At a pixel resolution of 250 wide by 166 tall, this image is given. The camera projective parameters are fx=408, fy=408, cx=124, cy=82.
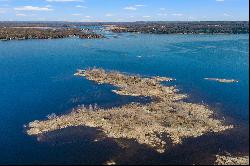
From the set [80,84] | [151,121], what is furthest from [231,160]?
[80,84]

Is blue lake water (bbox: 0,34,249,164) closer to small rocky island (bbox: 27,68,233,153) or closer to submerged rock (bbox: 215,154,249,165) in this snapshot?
small rocky island (bbox: 27,68,233,153)

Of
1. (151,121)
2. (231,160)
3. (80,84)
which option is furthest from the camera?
(80,84)

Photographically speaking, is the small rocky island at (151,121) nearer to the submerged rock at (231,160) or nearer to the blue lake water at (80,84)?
the blue lake water at (80,84)

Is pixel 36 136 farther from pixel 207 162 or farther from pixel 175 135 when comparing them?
pixel 207 162

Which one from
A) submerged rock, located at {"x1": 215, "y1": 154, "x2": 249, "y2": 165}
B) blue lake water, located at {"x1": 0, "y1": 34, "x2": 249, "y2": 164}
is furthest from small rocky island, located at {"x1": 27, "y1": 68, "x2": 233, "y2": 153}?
A: submerged rock, located at {"x1": 215, "y1": 154, "x2": 249, "y2": 165}

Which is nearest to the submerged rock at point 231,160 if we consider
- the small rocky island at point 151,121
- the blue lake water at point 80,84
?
the small rocky island at point 151,121

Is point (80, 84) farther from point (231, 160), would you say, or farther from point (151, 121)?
point (231, 160)
